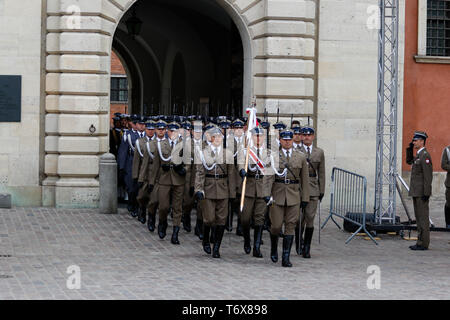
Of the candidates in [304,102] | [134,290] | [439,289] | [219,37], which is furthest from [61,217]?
[219,37]

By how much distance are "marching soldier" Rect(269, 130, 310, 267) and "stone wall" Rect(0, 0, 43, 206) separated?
7063 mm

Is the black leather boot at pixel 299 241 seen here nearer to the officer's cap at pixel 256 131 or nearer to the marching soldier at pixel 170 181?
the officer's cap at pixel 256 131

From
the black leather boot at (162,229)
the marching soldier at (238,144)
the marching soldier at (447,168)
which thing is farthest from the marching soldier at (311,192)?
the marching soldier at (447,168)

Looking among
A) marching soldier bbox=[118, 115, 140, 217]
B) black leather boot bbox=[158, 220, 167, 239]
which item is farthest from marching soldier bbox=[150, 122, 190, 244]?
marching soldier bbox=[118, 115, 140, 217]

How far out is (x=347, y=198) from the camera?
49.6 feet

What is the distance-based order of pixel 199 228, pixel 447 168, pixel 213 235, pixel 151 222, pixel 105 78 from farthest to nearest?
1. pixel 105 78
2. pixel 447 168
3. pixel 151 222
4. pixel 199 228
5. pixel 213 235

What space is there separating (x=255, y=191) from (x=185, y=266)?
1.84m

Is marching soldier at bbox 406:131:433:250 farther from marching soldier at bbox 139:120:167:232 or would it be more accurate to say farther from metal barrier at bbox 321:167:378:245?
marching soldier at bbox 139:120:167:232

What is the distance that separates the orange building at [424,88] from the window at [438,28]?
390mm

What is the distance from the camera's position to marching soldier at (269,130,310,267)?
450 inches

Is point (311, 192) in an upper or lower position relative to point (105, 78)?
lower

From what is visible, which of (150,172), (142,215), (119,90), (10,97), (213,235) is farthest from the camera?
(119,90)

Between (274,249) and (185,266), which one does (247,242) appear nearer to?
(274,249)

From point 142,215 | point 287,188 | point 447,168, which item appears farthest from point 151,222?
point 447,168
